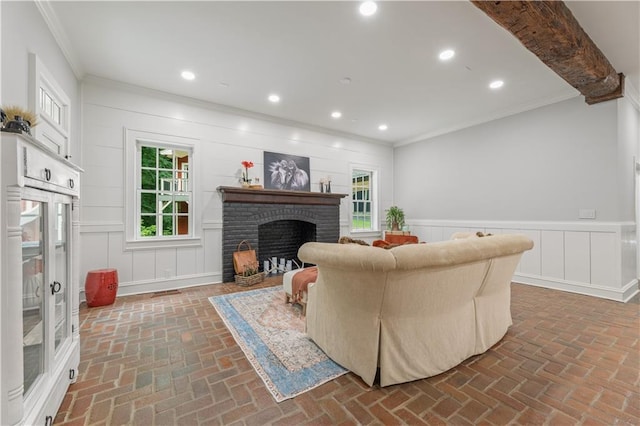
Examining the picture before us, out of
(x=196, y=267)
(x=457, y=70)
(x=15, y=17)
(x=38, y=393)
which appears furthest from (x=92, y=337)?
(x=457, y=70)

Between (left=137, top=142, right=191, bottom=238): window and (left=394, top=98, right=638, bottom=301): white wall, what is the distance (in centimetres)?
527

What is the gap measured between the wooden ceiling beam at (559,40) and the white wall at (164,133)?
3843mm

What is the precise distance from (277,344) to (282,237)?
338 cm

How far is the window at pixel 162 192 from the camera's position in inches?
163

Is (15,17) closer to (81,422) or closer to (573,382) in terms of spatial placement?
(81,422)

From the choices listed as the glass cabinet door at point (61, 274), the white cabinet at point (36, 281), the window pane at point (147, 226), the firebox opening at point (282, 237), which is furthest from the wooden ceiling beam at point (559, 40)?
the window pane at point (147, 226)

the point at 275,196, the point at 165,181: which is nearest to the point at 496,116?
the point at 275,196

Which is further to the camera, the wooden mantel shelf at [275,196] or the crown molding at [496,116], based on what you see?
the wooden mantel shelf at [275,196]

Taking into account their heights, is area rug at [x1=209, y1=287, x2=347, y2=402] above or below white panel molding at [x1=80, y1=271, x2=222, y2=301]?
below

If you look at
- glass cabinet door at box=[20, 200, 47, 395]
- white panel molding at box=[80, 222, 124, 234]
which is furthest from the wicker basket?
glass cabinet door at box=[20, 200, 47, 395]

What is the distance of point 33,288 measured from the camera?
1.35 metres

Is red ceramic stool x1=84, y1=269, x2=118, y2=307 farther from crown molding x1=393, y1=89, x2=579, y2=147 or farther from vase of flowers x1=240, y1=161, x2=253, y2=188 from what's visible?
crown molding x1=393, y1=89, x2=579, y2=147

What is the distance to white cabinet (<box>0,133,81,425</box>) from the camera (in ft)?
3.41

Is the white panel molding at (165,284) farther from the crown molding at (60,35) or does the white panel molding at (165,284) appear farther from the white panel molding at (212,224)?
the crown molding at (60,35)
